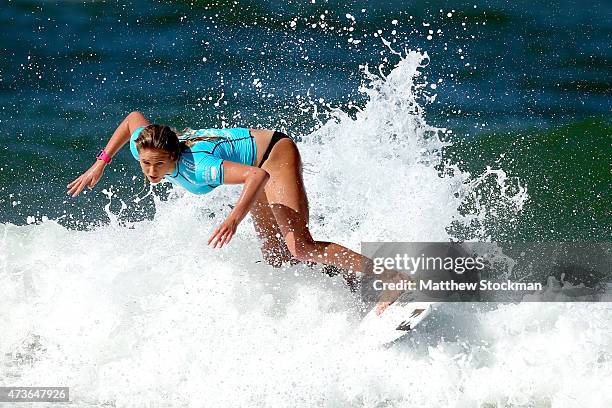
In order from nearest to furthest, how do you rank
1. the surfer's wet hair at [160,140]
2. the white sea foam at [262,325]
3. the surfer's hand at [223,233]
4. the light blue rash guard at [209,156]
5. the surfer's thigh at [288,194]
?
the surfer's hand at [223,233], the surfer's wet hair at [160,140], the light blue rash guard at [209,156], the white sea foam at [262,325], the surfer's thigh at [288,194]

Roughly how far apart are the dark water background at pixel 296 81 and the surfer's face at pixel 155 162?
4.08 metres

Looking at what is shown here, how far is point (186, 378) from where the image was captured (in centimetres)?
605

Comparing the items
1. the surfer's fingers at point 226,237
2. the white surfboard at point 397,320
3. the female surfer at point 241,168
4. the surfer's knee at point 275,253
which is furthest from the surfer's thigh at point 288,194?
the surfer's fingers at point 226,237

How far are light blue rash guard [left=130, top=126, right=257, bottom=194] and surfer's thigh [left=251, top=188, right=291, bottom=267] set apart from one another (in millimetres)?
405

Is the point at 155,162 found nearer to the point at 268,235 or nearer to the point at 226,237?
the point at 226,237

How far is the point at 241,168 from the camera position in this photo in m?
5.41

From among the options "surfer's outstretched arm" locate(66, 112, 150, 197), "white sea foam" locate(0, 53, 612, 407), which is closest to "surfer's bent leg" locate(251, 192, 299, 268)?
"white sea foam" locate(0, 53, 612, 407)

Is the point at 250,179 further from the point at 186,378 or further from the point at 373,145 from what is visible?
the point at 373,145

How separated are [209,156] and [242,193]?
0.51 metres

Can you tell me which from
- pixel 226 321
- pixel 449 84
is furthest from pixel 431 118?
pixel 226 321

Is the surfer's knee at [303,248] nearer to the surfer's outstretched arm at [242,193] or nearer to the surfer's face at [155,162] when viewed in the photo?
the surfer's outstretched arm at [242,193]

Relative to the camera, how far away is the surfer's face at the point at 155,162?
534cm

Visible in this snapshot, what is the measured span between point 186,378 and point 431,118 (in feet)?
21.0

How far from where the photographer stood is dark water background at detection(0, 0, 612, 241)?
10227mm
